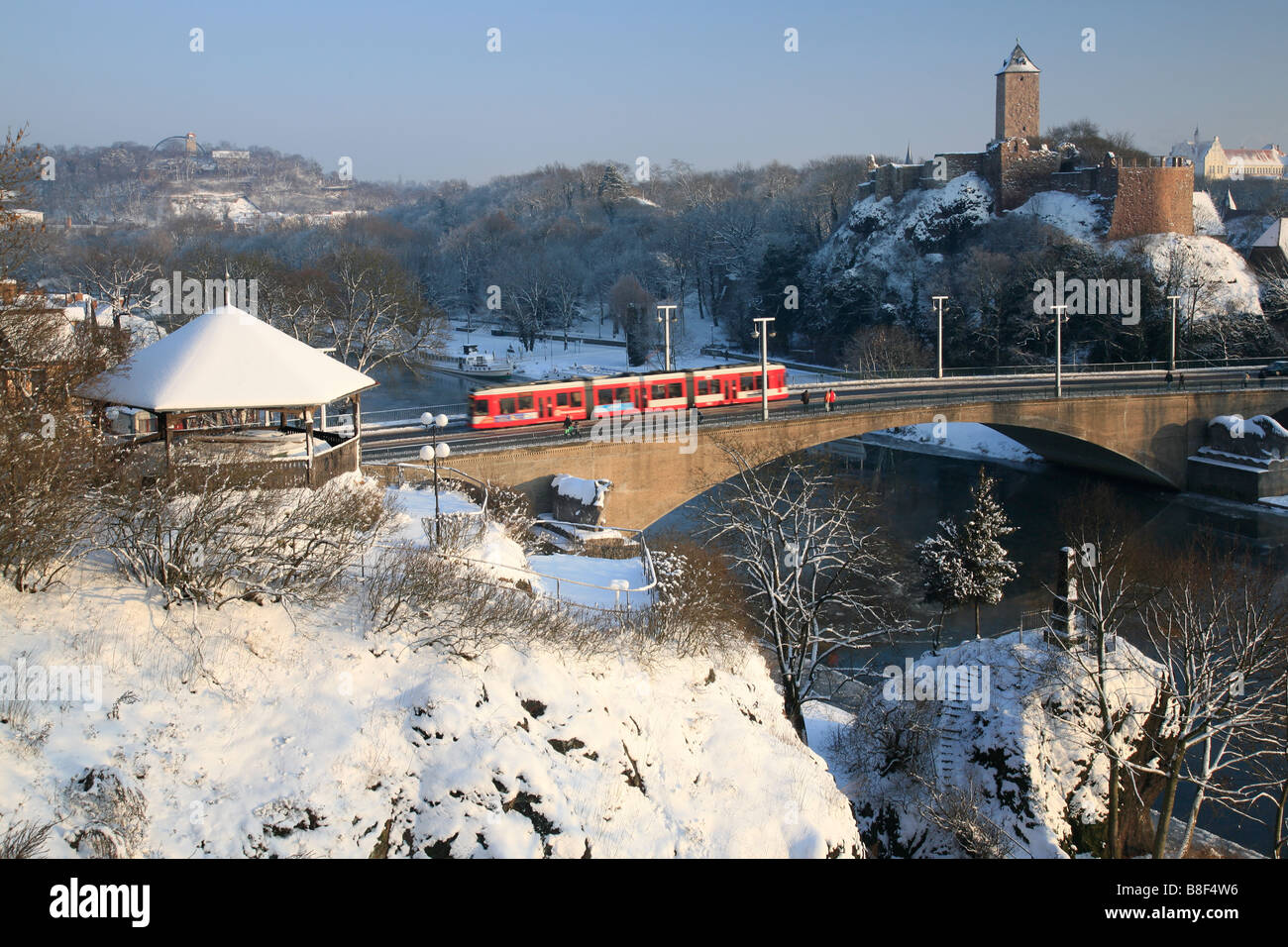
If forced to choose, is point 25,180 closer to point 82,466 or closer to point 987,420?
point 82,466

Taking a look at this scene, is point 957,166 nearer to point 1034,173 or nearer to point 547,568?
point 1034,173

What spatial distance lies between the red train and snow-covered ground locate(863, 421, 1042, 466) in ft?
42.0

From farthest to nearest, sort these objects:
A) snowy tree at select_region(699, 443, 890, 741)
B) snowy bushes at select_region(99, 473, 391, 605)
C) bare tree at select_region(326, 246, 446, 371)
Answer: bare tree at select_region(326, 246, 446, 371) → snowy tree at select_region(699, 443, 890, 741) → snowy bushes at select_region(99, 473, 391, 605)

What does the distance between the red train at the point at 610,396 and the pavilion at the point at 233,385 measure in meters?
18.2

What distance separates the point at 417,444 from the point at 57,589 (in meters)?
19.4

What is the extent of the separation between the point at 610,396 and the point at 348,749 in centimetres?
2617

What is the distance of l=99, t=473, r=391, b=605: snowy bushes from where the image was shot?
9.84 m

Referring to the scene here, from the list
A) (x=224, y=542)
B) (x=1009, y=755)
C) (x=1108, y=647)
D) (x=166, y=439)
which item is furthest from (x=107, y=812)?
(x=1108, y=647)

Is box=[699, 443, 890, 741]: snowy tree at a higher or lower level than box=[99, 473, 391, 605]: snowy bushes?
lower

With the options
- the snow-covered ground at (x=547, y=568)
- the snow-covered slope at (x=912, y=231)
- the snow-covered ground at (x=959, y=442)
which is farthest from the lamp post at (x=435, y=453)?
the snow-covered slope at (x=912, y=231)

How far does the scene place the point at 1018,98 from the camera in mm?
71125

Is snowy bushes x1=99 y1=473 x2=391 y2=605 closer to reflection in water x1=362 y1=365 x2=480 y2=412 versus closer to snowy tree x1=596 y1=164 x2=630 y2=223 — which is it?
reflection in water x1=362 y1=365 x2=480 y2=412

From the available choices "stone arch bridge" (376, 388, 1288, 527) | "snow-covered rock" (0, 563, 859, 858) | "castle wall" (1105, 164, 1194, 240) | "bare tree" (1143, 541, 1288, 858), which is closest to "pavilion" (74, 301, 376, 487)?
"snow-covered rock" (0, 563, 859, 858)
